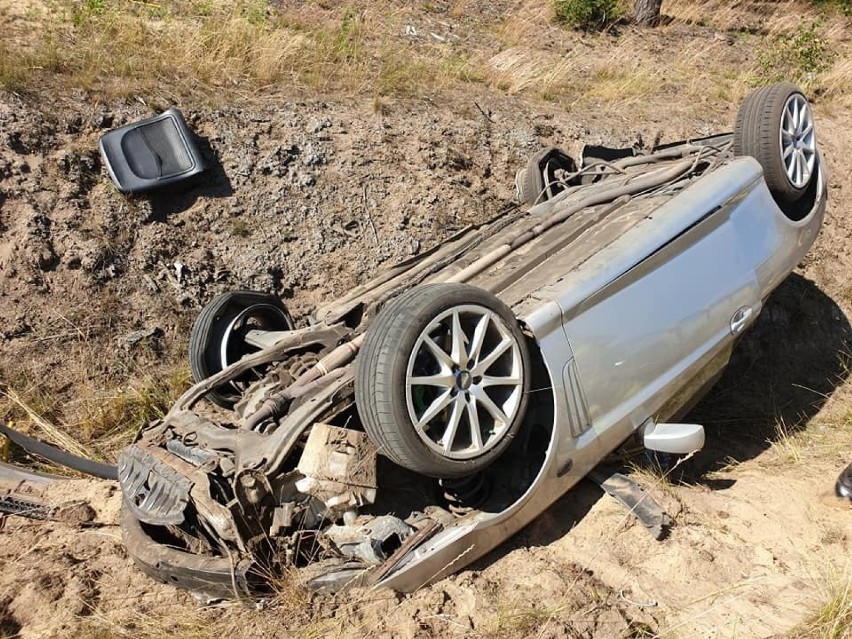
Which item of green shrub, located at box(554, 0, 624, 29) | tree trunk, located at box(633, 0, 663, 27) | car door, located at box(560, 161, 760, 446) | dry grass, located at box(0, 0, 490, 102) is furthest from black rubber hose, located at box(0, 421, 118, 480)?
tree trunk, located at box(633, 0, 663, 27)

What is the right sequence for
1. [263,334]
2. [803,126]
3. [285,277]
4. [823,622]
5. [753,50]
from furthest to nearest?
[753,50] < [285,277] < [803,126] < [263,334] < [823,622]

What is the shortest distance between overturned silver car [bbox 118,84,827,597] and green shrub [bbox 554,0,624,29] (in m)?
6.87

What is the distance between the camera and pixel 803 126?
17.6 ft

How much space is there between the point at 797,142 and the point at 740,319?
57.7 inches

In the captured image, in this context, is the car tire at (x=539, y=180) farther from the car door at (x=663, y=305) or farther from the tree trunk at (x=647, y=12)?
the tree trunk at (x=647, y=12)

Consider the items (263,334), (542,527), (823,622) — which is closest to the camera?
(823,622)

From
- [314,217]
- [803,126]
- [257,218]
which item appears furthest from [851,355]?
[257,218]

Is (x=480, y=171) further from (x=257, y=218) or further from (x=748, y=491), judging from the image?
(x=748, y=491)

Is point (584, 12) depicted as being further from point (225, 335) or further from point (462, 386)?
point (462, 386)

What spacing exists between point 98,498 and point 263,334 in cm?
133

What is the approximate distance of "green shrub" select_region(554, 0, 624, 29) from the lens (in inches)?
451

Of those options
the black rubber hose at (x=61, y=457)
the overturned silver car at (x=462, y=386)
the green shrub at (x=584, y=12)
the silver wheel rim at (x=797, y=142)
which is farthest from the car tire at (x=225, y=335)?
the green shrub at (x=584, y=12)

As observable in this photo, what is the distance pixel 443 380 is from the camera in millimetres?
3467

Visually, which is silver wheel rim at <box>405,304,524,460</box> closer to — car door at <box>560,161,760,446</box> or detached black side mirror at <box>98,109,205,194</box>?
car door at <box>560,161,760,446</box>
